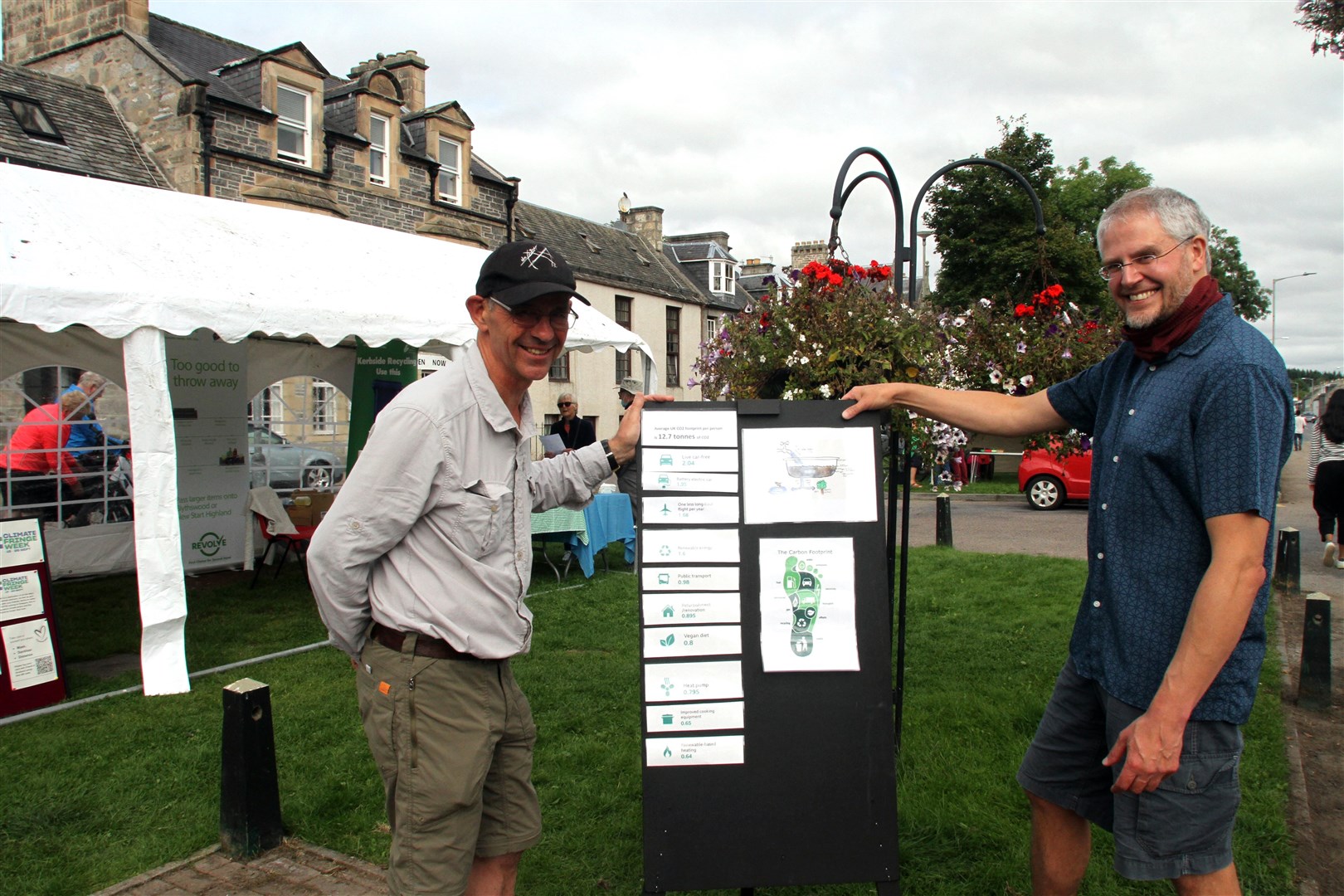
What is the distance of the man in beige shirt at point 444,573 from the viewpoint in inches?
87.3

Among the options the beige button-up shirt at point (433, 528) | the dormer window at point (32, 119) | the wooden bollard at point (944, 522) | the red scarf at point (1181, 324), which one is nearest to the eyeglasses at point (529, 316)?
the beige button-up shirt at point (433, 528)

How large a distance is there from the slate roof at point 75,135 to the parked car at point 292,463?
626 cm

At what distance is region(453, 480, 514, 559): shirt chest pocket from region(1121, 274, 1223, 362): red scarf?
65.6 inches

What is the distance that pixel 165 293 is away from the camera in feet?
19.3

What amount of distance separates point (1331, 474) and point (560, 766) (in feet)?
30.8

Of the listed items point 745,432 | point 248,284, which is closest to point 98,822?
point 745,432

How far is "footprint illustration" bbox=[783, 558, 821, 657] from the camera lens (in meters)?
2.89

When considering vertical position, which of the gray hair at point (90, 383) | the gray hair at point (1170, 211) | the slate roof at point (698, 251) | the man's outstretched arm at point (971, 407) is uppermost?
the slate roof at point (698, 251)

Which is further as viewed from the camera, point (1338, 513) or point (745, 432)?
point (1338, 513)

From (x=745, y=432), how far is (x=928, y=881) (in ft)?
6.07

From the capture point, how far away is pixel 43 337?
8039 millimetres

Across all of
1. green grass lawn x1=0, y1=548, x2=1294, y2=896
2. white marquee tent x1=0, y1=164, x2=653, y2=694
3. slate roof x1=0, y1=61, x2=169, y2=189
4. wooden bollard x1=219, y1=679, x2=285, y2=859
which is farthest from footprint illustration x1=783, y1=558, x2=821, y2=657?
slate roof x1=0, y1=61, x2=169, y2=189

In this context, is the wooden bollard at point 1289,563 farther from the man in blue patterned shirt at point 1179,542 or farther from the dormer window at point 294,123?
the dormer window at point 294,123

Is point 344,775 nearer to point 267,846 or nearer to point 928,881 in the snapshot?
point 267,846
